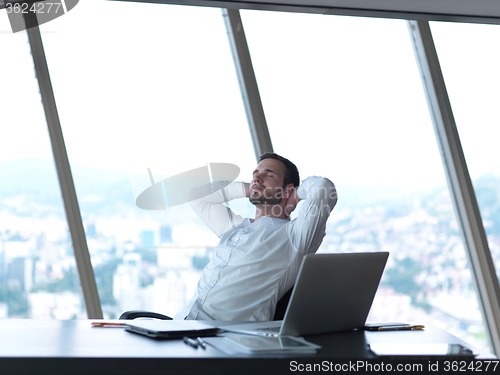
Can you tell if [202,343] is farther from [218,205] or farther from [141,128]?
[141,128]

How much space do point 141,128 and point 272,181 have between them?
1227 millimetres

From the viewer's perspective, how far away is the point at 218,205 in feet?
9.07

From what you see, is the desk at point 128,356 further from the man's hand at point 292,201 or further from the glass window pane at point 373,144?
the glass window pane at point 373,144

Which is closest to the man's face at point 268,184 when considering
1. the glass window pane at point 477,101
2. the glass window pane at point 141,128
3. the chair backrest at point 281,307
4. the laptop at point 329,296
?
the chair backrest at point 281,307

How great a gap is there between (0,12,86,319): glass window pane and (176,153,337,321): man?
1278 mm

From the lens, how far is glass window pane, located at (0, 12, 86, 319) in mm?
3199

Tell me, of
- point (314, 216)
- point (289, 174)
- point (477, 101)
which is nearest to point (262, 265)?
point (314, 216)

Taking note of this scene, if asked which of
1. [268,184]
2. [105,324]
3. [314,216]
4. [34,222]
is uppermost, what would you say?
[34,222]

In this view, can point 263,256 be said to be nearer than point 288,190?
Yes

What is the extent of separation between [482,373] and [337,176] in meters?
2.56

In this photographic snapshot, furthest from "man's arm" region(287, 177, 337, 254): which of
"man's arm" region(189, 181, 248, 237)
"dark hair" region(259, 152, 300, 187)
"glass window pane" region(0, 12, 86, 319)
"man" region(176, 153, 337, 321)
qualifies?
"glass window pane" region(0, 12, 86, 319)

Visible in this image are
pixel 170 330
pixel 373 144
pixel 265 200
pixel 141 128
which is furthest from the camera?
pixel 373 144

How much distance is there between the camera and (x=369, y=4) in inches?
139

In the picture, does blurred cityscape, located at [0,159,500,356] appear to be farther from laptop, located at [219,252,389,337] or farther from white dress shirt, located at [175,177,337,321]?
laptop, located at [219,252,389,337]
